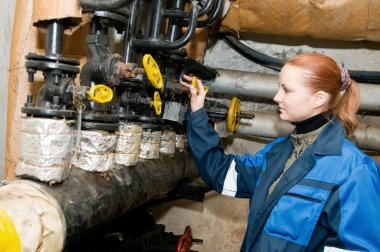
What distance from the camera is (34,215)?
0.71 m

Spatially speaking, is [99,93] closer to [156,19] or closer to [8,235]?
[8,235]

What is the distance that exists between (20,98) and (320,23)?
1.47m

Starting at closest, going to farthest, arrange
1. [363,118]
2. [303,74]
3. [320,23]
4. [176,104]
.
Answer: [303,74] → [176,104] → [320,23] → [363,118]

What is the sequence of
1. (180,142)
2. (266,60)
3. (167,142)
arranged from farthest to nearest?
(266,60)
(180,142)
(167,142)

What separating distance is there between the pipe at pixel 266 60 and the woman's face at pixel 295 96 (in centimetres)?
97

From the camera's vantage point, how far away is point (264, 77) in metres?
1.96

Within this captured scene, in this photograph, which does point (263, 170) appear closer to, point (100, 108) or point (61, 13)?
point (100, 108)

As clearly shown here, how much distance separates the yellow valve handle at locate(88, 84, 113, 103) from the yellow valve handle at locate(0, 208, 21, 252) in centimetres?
31

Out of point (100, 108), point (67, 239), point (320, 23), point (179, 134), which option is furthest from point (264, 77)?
point (67, 239)

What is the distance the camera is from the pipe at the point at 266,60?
1.91 m

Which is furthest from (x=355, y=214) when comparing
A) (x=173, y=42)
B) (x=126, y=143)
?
(x=173, y=42)

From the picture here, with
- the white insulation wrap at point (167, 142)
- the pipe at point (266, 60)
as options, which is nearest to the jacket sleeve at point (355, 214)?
the white insulation wrap at point (167, 142)

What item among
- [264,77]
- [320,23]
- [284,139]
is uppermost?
[320,23]

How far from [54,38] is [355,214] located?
3.02ft
